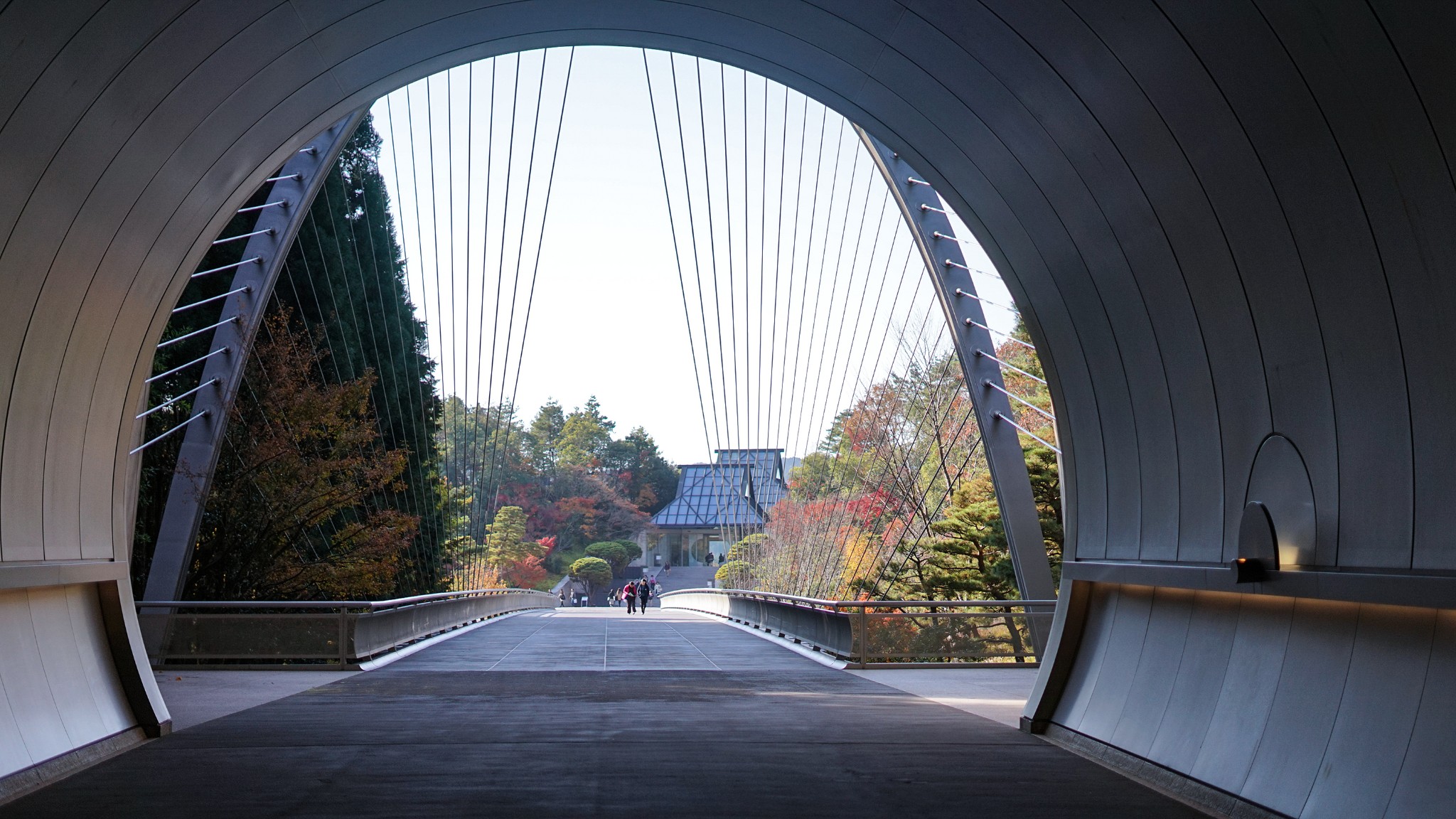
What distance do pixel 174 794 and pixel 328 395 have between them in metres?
13.8

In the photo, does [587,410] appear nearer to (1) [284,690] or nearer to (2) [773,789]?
(1) [284,690]

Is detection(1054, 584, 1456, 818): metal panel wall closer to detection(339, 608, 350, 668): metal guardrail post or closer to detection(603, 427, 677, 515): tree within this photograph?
detection(339, 608, 350, 668): metal guardrail post

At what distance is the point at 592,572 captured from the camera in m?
73.4

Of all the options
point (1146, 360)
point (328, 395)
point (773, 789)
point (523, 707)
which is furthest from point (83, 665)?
point (328, 395)

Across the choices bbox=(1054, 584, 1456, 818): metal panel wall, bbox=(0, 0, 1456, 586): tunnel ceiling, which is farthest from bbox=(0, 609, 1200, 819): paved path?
bbox=(0, 0, 1456, 586): tunnel ceiling

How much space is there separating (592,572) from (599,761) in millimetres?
66582

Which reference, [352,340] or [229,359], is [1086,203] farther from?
[352,340]

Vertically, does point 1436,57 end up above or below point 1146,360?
above

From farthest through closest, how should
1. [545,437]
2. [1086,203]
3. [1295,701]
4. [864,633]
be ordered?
[545,437]
[864,633]
[1086,203]
[1295,701]

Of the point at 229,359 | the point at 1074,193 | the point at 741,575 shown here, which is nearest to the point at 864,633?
the point at 1074,193

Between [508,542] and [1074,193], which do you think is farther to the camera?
[508,542]

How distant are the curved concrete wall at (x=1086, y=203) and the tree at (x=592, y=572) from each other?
6516 centimetres

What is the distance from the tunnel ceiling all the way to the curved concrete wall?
2 cm

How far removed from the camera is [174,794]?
6449mm
